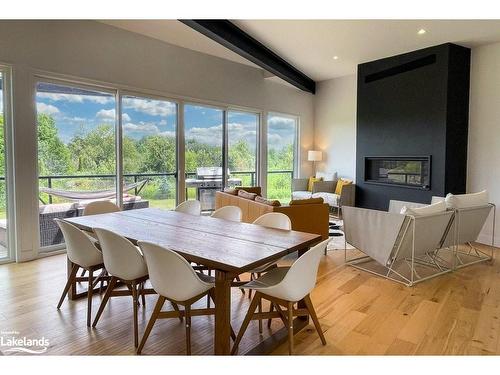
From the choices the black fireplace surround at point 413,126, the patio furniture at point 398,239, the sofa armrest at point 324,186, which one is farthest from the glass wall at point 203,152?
the patio furniture at point 398,239

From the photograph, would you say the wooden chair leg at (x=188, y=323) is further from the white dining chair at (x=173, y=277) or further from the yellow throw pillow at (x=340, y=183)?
the yellow throw pillow at (x=340, y=183)

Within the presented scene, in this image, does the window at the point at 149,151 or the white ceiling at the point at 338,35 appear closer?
the white ceiling at the point at 338,35

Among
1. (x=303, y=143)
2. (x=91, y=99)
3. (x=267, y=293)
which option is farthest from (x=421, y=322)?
(x=303, y=143)

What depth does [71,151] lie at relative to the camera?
4.67 metres

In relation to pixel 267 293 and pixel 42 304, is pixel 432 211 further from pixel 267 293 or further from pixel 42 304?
pixel 42 304

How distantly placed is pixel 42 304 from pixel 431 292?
364cm

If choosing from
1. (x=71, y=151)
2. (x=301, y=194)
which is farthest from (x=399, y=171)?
(x=71, y=151)

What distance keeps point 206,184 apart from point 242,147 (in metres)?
1.24

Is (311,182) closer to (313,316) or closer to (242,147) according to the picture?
(242,147)

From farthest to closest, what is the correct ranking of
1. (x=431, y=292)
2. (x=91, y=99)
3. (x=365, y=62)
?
(x=365, y=62) < (x=91, y=99) < (x=431, y=292)

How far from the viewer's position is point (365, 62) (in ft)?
21.4

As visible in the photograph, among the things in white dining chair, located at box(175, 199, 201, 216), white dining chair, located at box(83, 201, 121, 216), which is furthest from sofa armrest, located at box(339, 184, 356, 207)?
white dining chair, located at box(83, 201, 121, 216)

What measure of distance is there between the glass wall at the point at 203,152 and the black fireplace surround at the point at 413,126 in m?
2.82

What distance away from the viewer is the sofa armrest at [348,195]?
22.3 feet
